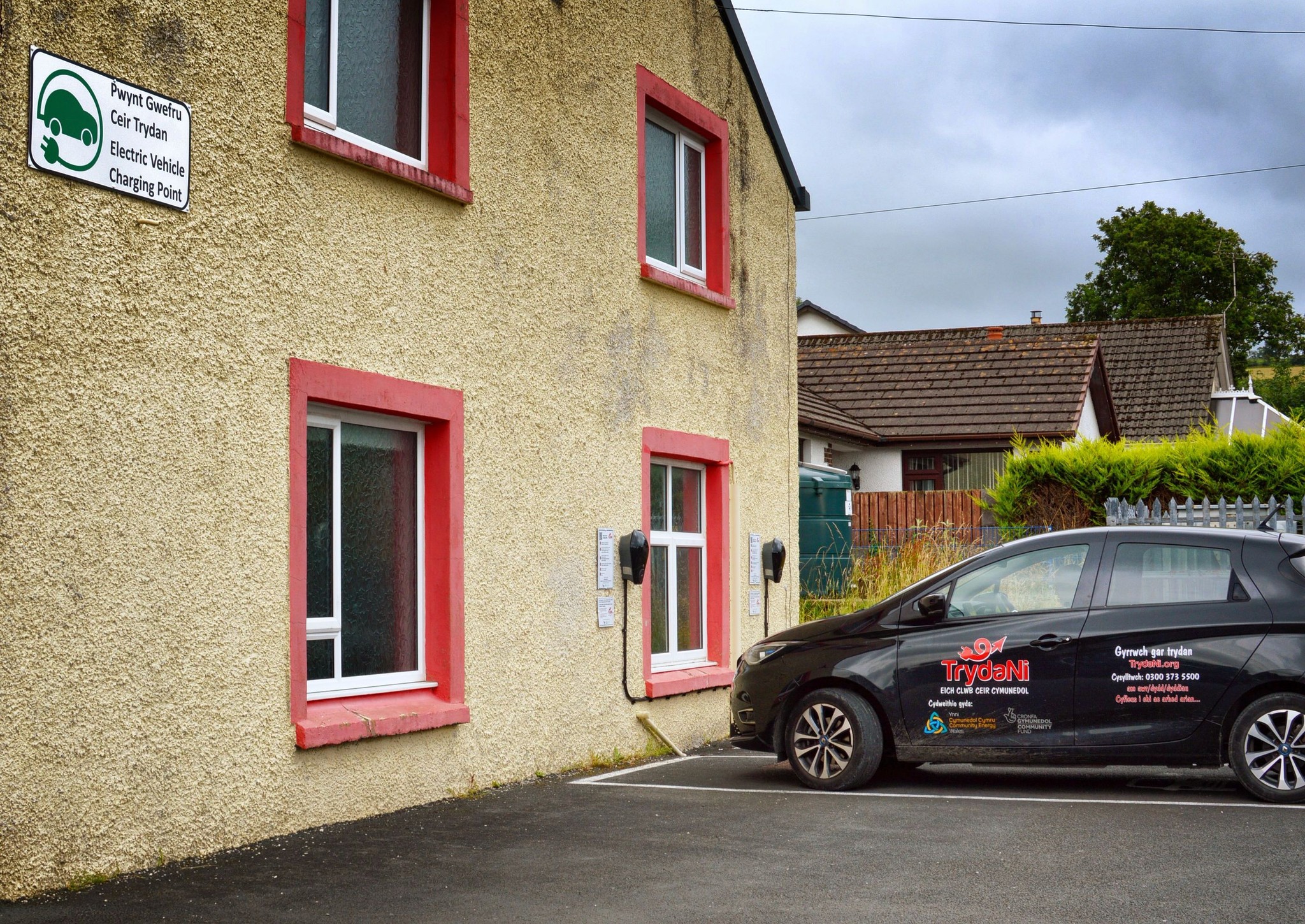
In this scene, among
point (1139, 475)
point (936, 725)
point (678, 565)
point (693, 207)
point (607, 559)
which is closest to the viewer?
point (936, 725)

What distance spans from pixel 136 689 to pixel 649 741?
5.45 m

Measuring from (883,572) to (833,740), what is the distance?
9131 millimetres

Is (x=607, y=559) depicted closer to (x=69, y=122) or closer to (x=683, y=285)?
(x=683, y=285)

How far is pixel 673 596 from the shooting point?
1221cm

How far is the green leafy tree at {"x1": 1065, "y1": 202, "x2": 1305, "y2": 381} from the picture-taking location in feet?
193

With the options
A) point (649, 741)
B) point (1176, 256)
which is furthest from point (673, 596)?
point (1176, 256)

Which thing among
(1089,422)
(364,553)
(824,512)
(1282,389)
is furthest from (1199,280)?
(364,553)

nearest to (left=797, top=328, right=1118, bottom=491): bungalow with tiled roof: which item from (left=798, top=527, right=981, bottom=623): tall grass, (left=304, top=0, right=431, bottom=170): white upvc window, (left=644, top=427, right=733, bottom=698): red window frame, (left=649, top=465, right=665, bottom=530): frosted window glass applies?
(left=798, top=527, right=981, bottom=623): tall grass

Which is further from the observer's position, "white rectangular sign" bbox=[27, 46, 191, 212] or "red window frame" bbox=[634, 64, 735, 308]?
"red window frame" bbox=[634, 64, 735, 308]

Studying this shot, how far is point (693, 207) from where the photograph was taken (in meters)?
12.9

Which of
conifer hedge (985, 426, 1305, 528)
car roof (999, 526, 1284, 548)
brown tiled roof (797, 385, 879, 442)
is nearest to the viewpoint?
car roof (999, 526, 1284, 548)

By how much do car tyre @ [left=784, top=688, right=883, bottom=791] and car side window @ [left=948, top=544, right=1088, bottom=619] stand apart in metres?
0.88

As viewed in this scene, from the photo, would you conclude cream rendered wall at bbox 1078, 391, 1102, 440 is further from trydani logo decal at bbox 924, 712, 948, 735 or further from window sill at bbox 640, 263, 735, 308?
trydani logo decal at bbox 924, 712, 948, 735

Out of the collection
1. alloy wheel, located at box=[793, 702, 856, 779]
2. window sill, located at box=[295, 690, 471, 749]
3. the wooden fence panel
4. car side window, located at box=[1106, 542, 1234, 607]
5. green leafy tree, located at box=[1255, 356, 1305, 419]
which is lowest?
alloy wheel, located at box=[793, 702, 856, 779]
